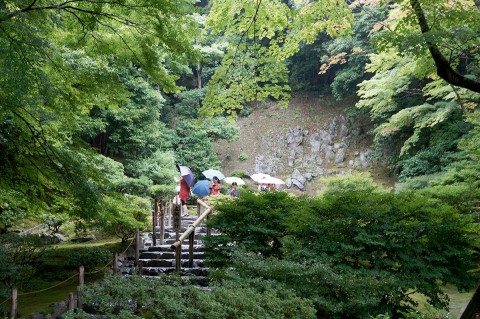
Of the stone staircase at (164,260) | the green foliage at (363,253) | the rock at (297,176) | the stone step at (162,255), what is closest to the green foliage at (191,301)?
the green foliage at (363,253)

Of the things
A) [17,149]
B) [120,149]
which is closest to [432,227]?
[17,149]

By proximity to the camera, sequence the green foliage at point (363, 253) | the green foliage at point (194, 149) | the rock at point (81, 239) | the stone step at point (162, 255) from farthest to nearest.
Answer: the green foliage at point (194, 149), the rock at point (81, 239), the stone step at point (162, 255), the green foliage at point (363, 253)

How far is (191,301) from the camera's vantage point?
4020 mm

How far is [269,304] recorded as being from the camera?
12.7ft

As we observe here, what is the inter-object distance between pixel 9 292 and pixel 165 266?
397 centimetres

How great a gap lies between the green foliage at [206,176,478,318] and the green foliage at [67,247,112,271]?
2279 millimetres

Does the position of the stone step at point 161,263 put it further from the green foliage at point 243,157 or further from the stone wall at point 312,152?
the green foliage at point 243,157

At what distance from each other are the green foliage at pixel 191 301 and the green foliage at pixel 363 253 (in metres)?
0.61

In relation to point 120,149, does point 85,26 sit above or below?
above

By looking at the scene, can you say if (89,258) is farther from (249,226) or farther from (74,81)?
(74,81)

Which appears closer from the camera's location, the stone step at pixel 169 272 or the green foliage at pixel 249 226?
the green foliage at pixel 249 226

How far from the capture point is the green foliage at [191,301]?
3.70 m

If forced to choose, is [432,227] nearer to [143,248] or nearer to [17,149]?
[17,149]

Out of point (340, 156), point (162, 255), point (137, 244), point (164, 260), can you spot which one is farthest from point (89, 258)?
point (340, 156)
